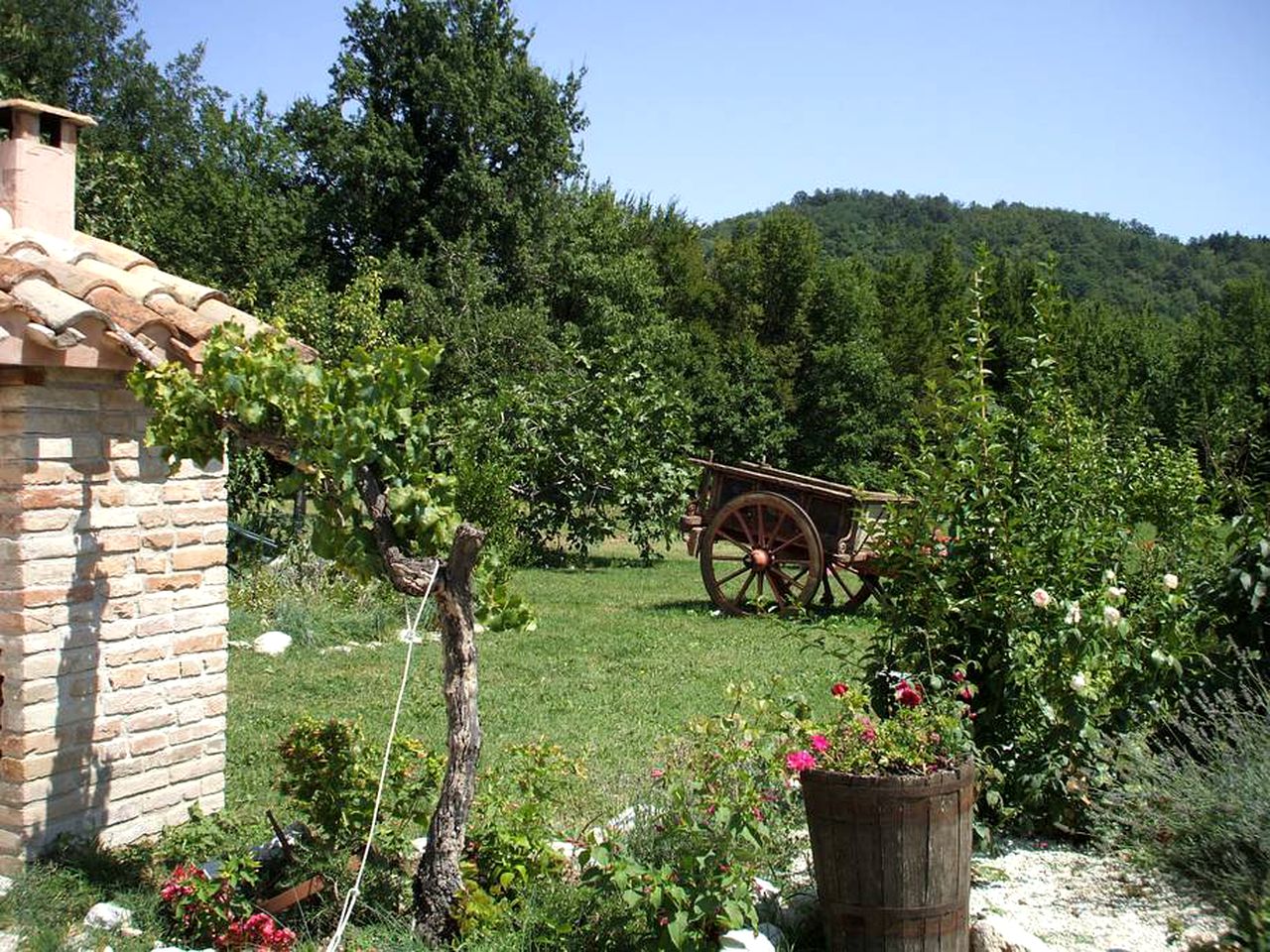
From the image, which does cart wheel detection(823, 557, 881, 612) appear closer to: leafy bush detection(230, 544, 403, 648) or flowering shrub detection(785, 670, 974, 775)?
leafy bush detection(230, 544, 403, 648)

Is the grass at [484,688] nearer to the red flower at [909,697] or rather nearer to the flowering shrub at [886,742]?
the red flower at [909,697]

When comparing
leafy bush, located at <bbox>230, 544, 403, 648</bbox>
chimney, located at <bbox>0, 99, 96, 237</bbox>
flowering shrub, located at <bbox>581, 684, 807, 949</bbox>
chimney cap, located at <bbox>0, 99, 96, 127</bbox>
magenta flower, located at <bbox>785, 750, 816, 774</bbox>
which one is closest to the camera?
flowering shrub, located at <bbox>581, 684, 807, 949</bbox>

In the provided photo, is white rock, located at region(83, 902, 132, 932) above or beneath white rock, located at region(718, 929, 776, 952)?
beneath

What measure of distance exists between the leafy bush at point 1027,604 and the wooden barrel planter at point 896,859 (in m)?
0.78

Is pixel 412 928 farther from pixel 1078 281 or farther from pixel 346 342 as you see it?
pixel 1078 281

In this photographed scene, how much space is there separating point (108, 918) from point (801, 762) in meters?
2.37

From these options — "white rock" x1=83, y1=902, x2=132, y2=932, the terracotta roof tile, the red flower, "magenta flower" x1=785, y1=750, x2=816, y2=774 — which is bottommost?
"white rock" x1=83, y1=902, x2=132, y2=932

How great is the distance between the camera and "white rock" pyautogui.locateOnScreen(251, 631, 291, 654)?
8914 mm

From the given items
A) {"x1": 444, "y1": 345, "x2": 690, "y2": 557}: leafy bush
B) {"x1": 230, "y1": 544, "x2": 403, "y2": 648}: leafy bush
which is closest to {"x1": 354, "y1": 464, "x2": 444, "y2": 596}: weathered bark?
{"x1": 230, "y1": 544, "x2": 403, "y2": 648}: leafy bush

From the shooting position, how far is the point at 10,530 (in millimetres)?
4363

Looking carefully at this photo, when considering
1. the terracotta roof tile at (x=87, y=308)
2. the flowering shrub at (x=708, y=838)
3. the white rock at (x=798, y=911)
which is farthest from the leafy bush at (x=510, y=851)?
the terracotta roof tile at (x=87, y=308)

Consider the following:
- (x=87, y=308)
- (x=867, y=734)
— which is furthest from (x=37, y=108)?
(x=867, y=734)

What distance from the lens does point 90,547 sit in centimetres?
461

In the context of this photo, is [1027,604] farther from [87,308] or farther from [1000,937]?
[87,308]
